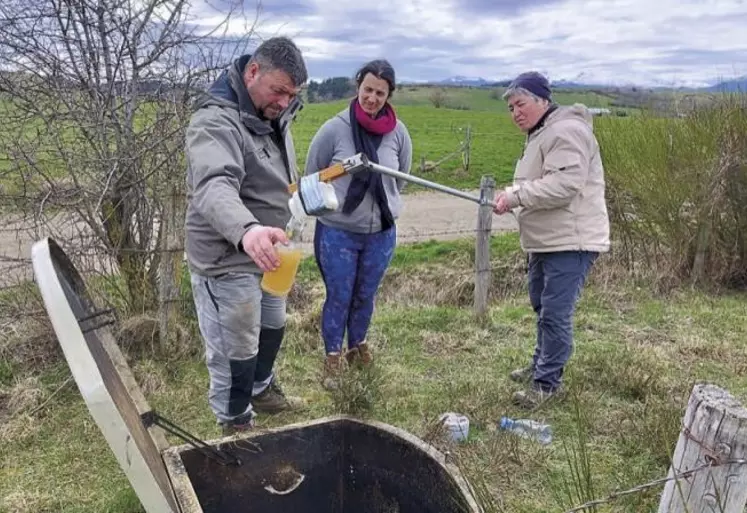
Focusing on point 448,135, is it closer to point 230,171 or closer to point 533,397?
point 533,397

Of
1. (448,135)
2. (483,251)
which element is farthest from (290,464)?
(448,135)

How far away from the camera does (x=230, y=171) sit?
101 inches

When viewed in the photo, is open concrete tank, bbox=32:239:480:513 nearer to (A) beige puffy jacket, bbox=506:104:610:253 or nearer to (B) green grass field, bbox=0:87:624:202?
(A) beige puffy jacket, bbox=506:104:610:253

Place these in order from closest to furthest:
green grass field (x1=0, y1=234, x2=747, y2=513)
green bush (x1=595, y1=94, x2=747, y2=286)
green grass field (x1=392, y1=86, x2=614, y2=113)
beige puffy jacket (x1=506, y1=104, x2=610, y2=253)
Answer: green grass field (x1=0, y1=234, x2=747, y2=513), beige puffy jacket (x1=506, y1=104, x2=610, y2=253), green bush (x1=595, y1=94, x2=747, y2=286), green grass field (x1=392, y1=86, x2=614, y2=113)

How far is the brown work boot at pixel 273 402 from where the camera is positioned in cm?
386

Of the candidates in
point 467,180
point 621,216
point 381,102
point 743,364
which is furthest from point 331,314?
point 467,180

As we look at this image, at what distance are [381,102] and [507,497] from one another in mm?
2131

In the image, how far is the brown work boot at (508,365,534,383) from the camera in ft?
14.6

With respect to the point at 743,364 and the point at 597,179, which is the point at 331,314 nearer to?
the point at 597,179

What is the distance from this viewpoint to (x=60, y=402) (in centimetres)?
404

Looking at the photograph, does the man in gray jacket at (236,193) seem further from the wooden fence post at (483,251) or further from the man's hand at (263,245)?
the wooden fence post at (483,251)

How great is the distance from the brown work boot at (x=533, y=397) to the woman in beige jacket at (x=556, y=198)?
0.04ft

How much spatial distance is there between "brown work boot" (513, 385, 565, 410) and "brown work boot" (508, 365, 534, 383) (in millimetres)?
314

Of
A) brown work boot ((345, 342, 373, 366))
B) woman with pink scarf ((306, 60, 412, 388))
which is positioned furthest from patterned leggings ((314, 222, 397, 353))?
brown work boot ((345, 342, 373, 366))
